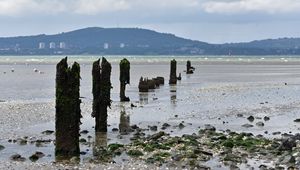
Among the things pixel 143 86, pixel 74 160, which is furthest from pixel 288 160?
pixel 143 86

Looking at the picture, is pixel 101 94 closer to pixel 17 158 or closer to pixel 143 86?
pixel 17 158

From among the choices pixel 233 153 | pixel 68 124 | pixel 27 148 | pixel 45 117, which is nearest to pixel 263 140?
pixel 233 153

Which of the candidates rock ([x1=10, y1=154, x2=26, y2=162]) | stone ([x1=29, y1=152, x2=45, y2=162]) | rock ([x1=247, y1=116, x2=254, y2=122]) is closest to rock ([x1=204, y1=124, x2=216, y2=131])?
rock ([x1=247, y1=116, x2=254, y2=122])

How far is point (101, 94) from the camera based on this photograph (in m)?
30.8

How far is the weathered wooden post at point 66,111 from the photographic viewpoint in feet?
74.6

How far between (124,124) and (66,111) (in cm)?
995

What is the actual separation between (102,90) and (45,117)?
7604mm

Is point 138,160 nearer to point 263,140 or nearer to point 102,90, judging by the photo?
point 263,140

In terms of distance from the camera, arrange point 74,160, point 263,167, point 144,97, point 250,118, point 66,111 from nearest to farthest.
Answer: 1. point 263,167
2. point 74,160
3. point 66,111
4. point 250,118
5. point 144,97

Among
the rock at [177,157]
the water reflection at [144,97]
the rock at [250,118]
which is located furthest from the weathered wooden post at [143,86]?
the rock at [177,157]

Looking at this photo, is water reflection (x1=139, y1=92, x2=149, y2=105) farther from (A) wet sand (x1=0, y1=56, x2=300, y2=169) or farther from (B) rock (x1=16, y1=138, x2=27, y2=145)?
(B) rock (x1=16, y1=138, x2=27, y2=145)

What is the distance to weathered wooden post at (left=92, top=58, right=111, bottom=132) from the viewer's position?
1170 inches

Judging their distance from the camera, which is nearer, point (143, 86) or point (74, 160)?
point (74, 160)

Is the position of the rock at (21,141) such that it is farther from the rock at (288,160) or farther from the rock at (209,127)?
the rock at (288,160)
